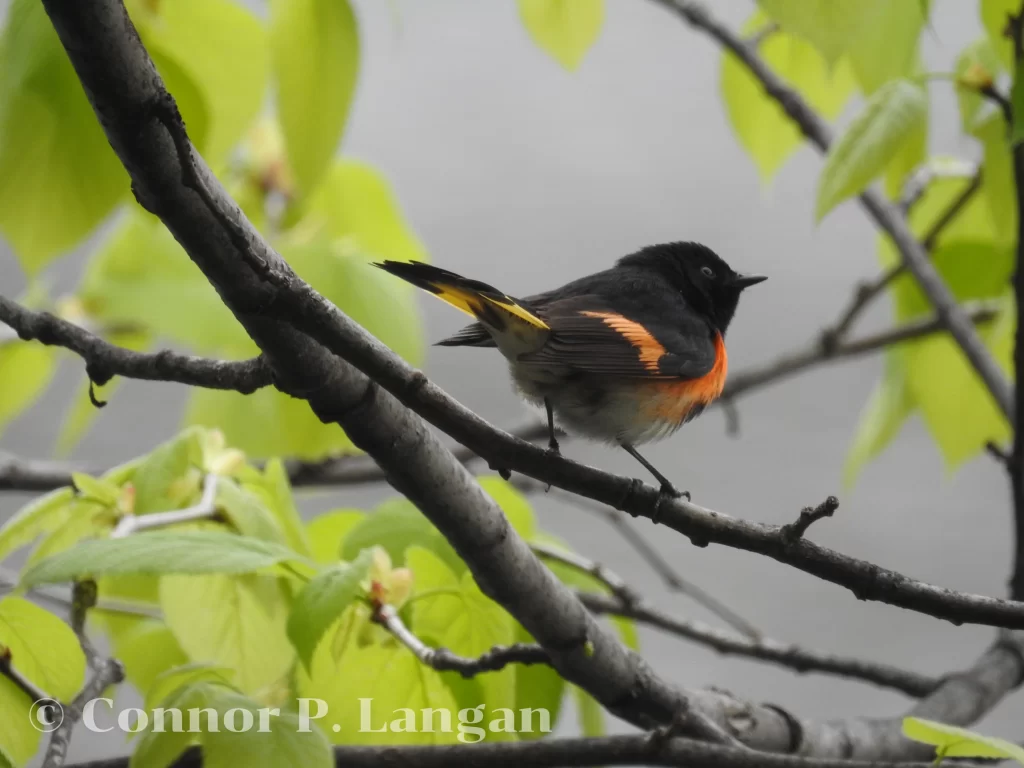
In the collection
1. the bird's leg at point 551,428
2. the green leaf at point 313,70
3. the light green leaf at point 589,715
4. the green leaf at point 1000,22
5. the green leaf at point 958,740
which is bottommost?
the green leaf at point 958,740

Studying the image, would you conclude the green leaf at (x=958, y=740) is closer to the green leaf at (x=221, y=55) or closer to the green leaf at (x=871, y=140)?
the green leaf at (x=871, y=140)

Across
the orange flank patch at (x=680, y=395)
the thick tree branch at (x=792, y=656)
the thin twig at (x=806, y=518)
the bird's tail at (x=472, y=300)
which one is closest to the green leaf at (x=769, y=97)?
the orange flank patch at (x=680, y=395)

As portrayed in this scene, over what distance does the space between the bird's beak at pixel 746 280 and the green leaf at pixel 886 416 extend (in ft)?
0.94

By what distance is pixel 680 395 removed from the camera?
1.40 meters

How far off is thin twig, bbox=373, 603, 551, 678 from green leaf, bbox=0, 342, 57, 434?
0.89 m

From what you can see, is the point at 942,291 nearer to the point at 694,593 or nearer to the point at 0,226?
the point at 694,593

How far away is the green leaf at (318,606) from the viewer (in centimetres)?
76

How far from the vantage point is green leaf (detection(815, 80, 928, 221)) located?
109 cm

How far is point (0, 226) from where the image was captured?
908 mm

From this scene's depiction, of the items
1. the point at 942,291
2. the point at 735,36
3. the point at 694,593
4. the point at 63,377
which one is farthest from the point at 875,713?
the point at 63,377

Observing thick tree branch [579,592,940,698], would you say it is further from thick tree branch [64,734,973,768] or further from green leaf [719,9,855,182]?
green leaf [719,9,855,182]

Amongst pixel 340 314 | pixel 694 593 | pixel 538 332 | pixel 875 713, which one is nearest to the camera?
pixel 340 314

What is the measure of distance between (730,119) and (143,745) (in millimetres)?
1234

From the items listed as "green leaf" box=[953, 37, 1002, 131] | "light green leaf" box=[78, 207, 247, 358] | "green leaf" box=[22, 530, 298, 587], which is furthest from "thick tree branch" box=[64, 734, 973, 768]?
"green leaf" box=[953, 37, 1002, 131]
